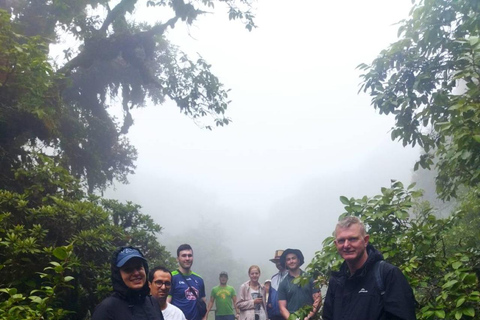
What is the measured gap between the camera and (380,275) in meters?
2.78

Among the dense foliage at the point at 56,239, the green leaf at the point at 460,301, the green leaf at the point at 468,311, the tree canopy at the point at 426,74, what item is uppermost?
the tree canopy at the point at 426,74

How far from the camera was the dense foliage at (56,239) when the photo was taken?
18.0 ft

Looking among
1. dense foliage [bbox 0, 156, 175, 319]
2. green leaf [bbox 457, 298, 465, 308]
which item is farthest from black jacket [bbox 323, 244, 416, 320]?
dense foliage [bbox 0, 156, 175, 319]

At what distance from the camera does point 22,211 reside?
20.9 feet

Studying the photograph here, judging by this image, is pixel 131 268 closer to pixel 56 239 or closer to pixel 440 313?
pixel 440 313

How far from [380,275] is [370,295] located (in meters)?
0.13

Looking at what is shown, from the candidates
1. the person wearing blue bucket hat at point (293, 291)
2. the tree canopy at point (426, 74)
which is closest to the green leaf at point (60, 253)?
the person wearing blue bucket hat at point (293, 291)

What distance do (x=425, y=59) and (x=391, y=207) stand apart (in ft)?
11.2

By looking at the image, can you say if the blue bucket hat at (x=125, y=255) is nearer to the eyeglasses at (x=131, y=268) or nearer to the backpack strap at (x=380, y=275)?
the eyeglasses at (x=131, y=268)

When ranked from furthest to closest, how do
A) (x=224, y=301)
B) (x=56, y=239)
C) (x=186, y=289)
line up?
(x=224, y=301), (x=56, y=239), (x=186, y=289)

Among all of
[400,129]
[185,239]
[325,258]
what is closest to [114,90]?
[400,129]

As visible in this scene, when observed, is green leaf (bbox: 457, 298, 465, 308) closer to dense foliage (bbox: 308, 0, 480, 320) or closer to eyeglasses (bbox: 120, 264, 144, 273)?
dense foliage (bbox: 308, 0, 480, 320)

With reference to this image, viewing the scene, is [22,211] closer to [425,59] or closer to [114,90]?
[425,59]

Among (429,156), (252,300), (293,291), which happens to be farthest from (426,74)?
(252,300)
